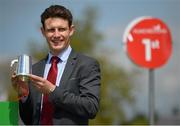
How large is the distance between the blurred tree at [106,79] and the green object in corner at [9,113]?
57.9ft

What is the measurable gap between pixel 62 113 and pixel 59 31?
0.43 metres

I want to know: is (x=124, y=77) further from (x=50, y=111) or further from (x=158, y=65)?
(x=50, y=111)

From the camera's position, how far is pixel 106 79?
2353 cm

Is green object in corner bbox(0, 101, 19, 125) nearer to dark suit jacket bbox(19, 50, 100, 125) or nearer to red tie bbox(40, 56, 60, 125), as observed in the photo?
dark suit jacket bbox(19, 50, 100, 125)

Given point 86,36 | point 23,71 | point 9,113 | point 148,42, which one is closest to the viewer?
point 23,71

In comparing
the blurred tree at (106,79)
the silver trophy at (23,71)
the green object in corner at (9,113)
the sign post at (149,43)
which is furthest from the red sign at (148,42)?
the blurred tree at (106,79)

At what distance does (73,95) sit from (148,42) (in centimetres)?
571

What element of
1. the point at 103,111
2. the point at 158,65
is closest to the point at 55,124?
the point at 158,65

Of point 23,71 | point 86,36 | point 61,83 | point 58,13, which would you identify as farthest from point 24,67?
point 86,36

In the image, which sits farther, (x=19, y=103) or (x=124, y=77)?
(x=124, y=77)

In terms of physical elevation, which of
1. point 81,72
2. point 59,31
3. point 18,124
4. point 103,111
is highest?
point 59,31

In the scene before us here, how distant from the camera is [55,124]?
9.71 feet

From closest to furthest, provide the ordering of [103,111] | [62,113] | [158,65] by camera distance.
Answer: [62,113] < [158,65] < [103,111]

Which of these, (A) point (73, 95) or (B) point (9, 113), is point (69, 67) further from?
(B) point (9, 113)
